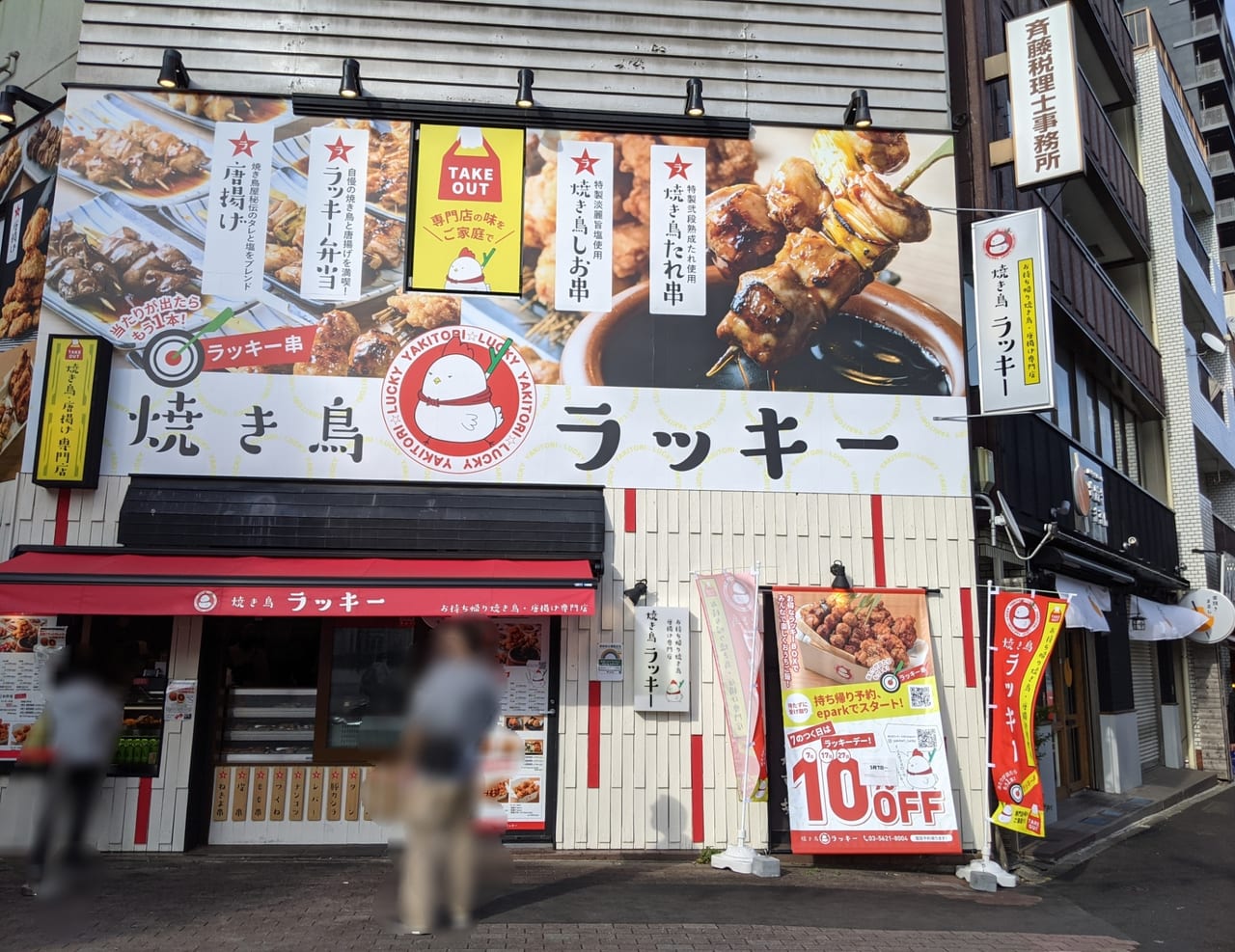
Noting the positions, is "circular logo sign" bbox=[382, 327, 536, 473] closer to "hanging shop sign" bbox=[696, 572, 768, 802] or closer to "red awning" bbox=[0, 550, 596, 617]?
"red awning" bbox=[0, 550, 596, 617]

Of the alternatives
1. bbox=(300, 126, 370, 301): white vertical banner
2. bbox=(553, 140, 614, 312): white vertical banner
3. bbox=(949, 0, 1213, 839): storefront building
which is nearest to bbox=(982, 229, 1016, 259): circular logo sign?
bbox=(949, 0, 1213, 839): storefront building

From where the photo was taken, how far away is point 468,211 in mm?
10133

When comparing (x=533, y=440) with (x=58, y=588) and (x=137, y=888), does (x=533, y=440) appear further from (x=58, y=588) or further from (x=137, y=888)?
(x=137, y=888)

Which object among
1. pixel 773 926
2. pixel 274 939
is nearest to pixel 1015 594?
pixel 773 926

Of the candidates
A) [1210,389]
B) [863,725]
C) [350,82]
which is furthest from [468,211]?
[1210,389]

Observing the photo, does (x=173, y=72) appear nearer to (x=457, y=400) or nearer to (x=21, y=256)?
(x=21, y=256)

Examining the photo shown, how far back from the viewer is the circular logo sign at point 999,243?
408 inches

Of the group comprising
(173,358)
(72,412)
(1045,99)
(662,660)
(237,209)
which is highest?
(1045,99)

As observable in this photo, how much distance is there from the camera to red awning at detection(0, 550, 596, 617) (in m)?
8.01

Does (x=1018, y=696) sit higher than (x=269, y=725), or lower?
higher

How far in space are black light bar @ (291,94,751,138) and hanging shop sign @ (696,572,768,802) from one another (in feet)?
16.3

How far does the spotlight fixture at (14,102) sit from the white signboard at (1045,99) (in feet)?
36.0

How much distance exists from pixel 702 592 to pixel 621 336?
2.82 m

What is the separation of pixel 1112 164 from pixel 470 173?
13.6 meters
